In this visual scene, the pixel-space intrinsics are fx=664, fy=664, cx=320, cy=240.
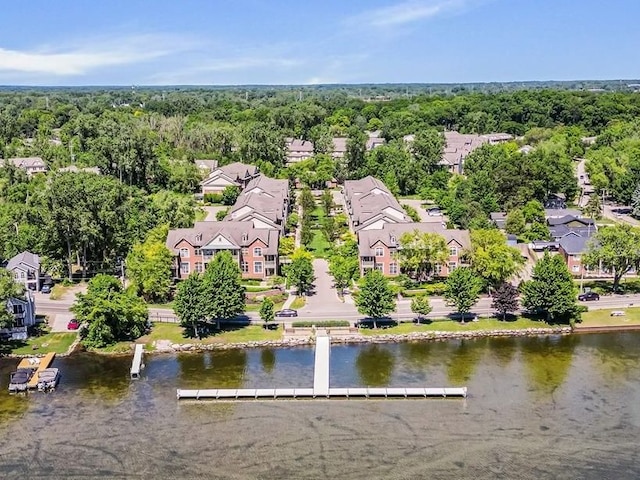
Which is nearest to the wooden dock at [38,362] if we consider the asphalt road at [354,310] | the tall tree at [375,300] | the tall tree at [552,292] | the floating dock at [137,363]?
the floating dock at [137,363]

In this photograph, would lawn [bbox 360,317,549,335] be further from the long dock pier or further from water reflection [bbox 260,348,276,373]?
the long dock pier

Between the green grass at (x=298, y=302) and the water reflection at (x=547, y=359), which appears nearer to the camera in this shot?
the water reflection at (x=547, y=359)

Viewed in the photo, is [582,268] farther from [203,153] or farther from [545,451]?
[203,153]

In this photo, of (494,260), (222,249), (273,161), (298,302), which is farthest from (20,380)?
(273,161)

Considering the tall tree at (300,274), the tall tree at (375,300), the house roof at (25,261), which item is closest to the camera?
the tall tree at (375,300)

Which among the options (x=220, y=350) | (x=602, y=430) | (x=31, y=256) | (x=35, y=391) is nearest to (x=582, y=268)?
(x=602, y=430)

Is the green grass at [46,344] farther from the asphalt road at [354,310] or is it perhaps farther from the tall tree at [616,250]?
the tall tree at [616,250]
